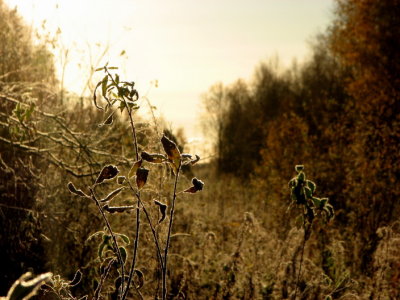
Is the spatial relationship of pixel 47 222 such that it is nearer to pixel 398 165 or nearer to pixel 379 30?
pixel 398 165

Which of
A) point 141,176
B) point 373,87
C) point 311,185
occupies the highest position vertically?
point 373,87

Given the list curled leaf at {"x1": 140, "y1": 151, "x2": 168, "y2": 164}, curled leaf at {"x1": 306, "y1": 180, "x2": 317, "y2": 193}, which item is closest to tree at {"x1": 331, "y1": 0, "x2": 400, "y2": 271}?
curled leaf at {"x1": 306, "y1": 180, "x2": 317, "y2": 193}

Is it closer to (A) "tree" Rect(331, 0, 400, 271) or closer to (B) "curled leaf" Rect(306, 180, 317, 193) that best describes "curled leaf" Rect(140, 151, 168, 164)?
(B) "curled leaf" Rect(306, 180, 317, 193)

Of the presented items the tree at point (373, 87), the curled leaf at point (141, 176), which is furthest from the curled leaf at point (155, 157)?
the tree at point (373, 87)

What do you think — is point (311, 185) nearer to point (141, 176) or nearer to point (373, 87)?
point (141, 176)

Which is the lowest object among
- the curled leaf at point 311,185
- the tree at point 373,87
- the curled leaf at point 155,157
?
the curled leaf at point 155,157

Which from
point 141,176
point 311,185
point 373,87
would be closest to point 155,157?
point 141,176

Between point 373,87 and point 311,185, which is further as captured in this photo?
point 373,87

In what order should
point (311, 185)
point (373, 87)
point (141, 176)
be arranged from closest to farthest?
point (141, 176), point (311, 185), point (373, 87)

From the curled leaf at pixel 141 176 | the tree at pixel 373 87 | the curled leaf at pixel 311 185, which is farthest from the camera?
the tree at pixel 373 87

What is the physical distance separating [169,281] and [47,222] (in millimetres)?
1580

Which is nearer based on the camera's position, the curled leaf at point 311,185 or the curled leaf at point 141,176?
the curled leaf at point 141,176

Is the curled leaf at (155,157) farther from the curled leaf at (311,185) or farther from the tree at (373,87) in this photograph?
the tree at (373,87)

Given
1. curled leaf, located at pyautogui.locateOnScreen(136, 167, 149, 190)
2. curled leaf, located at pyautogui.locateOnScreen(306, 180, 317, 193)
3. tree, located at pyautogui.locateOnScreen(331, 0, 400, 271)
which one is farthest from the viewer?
tree, located at pyautogui.locateOnScreen(331, 0, 400, 271)
